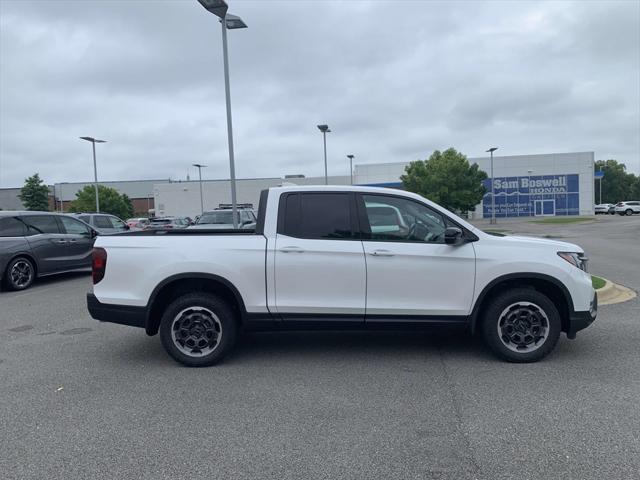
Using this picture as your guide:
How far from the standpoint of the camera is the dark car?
10875 millimetres

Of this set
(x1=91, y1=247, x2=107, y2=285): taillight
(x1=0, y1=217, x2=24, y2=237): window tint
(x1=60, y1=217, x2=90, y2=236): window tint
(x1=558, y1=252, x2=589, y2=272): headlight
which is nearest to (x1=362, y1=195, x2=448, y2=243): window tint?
(x1=558, y1=252, x2=589, y2=272): headlight

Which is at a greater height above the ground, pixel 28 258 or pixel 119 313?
pixel 28 258

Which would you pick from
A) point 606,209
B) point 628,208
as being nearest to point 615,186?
point 606,209

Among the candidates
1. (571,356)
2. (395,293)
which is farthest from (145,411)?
(571,356)

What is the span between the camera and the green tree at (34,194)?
7331 centimetres

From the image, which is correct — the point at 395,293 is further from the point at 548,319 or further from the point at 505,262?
the point at 548,319

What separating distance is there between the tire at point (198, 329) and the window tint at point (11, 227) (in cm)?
765

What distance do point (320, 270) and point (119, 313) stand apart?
216 cm

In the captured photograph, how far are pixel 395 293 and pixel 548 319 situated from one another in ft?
5.21

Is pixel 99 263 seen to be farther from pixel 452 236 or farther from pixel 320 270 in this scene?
pixel 452 236

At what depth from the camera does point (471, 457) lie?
3414mm

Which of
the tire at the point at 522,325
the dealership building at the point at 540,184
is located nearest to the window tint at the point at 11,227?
the tire at the point at 522,325

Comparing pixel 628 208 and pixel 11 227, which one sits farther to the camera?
Answer: pixel 628 208

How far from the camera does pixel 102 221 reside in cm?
1761
